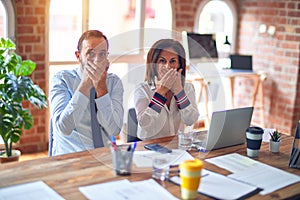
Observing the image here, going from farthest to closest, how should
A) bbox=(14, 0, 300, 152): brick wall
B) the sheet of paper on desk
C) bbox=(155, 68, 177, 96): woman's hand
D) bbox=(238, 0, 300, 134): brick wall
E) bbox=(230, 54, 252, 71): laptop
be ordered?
bbox=(230, 54, 252, 71): laptop
bbox=(238, 0, 300, 134): brick wall
bbox=(14, 0, 300, 152): brick wall
bbox=(155, 68, 177, 96): woman's hand
the sheet of paper on desk

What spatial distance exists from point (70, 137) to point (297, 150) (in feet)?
3.65

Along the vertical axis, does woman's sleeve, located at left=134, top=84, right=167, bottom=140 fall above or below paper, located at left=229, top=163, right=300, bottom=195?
above

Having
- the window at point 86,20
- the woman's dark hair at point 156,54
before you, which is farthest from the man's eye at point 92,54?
the window at point 86,20

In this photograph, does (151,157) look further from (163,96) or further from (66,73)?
(66,73)

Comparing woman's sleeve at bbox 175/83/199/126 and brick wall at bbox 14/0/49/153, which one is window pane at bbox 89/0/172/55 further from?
woman's sleeve at bbox 175/83/199/126

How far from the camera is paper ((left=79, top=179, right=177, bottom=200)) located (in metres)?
1.50

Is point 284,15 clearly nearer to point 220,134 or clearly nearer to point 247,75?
point 247,75

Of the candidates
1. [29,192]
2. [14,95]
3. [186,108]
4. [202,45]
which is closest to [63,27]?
[14,95]

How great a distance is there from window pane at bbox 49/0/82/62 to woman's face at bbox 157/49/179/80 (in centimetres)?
202

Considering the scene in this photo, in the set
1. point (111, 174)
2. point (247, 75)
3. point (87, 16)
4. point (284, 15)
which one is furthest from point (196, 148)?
point (284, 15)

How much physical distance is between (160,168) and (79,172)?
1.06 ft

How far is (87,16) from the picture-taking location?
4074 mm

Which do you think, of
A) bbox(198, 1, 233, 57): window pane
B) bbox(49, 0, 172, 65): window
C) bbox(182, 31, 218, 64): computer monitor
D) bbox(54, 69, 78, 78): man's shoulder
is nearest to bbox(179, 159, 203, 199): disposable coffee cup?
bbox(54, 69, 78, 78): man's shoulder

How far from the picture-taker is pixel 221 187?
1.61 m
